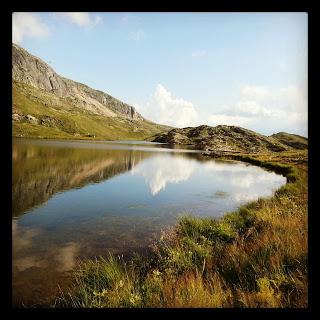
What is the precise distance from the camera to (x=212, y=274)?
9.07 m

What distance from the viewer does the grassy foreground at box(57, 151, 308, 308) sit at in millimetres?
6793

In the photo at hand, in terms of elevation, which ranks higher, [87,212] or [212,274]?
[212,274]

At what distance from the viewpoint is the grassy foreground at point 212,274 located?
679 centimetres

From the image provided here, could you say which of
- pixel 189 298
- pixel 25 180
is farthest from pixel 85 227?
pixel 25 180

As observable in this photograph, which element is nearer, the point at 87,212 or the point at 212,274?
the point at 212,274

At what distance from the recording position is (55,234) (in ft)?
52.5

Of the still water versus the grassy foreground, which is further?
the still water

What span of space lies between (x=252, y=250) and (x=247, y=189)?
2401 cm

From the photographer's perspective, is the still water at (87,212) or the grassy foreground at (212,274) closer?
the grassy foreground at (212,274)

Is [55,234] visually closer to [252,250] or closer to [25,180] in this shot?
[252,250]
